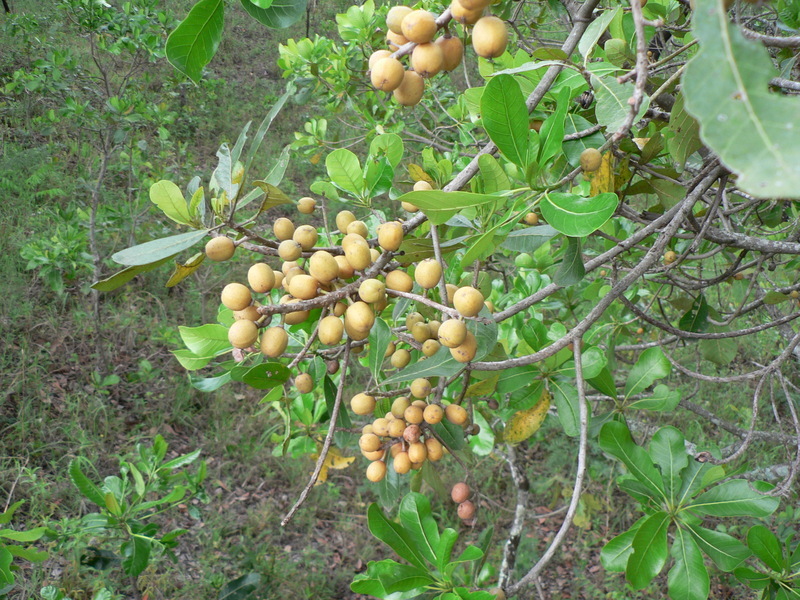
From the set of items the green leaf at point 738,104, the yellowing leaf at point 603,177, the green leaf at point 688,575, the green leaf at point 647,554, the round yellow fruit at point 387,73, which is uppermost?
the green leaf at point 738,104

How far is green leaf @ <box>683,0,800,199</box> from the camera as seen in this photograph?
0.28 metres

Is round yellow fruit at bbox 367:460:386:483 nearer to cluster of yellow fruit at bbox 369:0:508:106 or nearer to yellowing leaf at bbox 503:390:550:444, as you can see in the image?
yellowing leaf at bbox 503:390:550:444

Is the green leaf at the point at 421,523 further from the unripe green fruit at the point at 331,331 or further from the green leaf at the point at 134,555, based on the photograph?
the green leaf at the point at 134,555

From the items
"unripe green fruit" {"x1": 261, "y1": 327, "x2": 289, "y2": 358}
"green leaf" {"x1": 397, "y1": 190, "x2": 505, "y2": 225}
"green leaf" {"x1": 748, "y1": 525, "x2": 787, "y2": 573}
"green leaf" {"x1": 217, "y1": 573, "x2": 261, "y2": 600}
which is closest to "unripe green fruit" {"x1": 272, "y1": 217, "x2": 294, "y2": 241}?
"unripe green fruit" {"x1": 261, "y1": 327, "x2": 289, "y2": 358}

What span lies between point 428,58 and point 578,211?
26 centimetres

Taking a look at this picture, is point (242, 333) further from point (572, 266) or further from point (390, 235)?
point (572, 266)

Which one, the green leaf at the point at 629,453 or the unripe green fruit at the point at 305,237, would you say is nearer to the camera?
the unripe green fruit at the point at 305,237

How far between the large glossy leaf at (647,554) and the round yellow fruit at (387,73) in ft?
2.92

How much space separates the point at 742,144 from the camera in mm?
286

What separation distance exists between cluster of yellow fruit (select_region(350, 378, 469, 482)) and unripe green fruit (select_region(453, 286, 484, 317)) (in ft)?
0.75

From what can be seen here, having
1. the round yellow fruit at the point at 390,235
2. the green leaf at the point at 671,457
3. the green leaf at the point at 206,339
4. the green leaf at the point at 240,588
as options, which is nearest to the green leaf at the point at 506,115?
the round yellow fruit at the point at 390,235

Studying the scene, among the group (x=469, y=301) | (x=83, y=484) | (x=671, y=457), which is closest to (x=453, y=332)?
(x=469, y=301)

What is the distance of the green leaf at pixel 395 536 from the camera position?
104cm

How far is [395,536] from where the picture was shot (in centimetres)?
106
